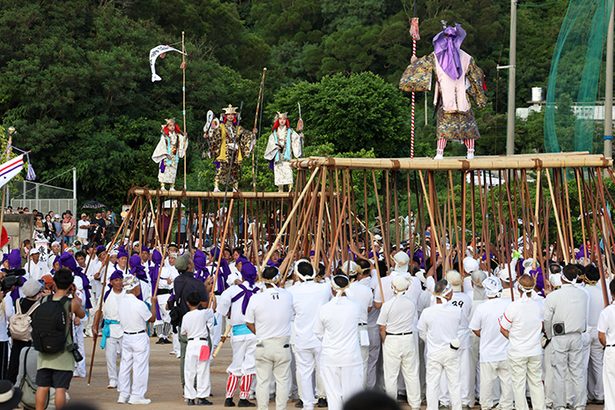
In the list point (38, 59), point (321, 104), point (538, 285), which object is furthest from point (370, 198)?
point (538, 285)

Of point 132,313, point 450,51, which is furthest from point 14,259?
point 450,51

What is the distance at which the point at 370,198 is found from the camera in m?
38.0

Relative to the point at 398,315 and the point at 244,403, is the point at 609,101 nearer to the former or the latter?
the point at 398,315

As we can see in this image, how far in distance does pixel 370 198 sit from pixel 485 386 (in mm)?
23734

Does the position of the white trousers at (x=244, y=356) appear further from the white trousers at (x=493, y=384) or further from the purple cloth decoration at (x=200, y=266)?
the purple cloth decoration at (x=200, y=266)

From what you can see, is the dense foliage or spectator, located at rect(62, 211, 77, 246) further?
the dense foliage

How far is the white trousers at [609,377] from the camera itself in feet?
43.4

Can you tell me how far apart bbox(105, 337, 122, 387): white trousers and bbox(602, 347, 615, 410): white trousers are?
5962mm

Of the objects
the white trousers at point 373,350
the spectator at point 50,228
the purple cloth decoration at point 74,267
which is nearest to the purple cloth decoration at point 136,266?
the purple cloth decoration at point 74,267

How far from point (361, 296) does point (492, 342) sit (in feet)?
5.01

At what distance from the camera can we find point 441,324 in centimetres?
1374

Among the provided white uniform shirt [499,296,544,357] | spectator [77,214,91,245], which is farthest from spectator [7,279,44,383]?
spectator [77,214,91,245]

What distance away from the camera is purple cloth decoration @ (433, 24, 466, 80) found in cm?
1753

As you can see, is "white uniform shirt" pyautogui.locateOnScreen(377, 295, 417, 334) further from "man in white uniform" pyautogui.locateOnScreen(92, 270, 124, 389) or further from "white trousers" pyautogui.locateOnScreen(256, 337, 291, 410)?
"man in white uniform" pyautogui.locateOnScreen(92, 270, 124, 389)
